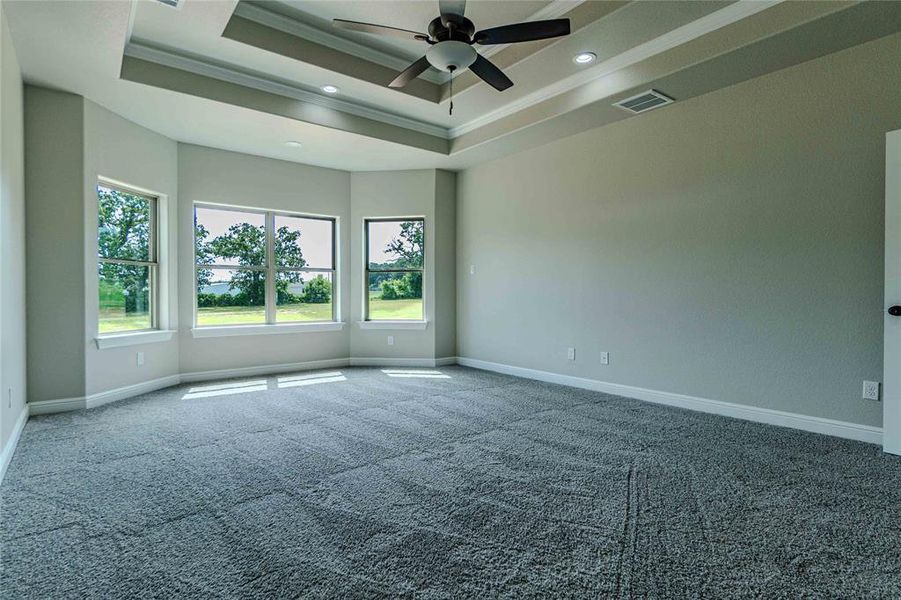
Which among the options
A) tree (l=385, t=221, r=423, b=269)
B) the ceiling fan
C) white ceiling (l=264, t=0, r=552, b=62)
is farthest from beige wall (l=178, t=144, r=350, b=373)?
the ceiling fan

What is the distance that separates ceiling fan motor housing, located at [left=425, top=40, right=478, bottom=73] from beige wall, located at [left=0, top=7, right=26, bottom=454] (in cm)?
261

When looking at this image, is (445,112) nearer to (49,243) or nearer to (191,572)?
(49,243)

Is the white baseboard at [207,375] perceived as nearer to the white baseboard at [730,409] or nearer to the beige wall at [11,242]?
the beige wall at [11,242]

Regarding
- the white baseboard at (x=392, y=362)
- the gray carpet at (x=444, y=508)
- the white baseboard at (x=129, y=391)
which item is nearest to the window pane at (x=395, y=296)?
the white baseboard at (x=392, y=362)

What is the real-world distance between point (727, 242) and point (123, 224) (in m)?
5.70

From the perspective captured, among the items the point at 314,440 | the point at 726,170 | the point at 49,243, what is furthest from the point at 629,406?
the point at 49,243

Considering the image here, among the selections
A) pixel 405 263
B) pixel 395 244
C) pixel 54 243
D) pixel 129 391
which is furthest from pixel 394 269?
pixel 54 243

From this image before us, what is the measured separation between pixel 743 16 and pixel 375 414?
3966mm

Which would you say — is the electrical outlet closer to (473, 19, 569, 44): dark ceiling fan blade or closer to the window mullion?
(473, 19, 569, 44): dark ceiling fan blade

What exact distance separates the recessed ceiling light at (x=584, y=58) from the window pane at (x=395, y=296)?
138 inches

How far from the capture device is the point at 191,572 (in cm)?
174

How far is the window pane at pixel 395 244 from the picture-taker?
6.60m

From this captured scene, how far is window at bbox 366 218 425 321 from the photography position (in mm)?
6602

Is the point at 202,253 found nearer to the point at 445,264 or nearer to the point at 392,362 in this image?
the point at 392,362
